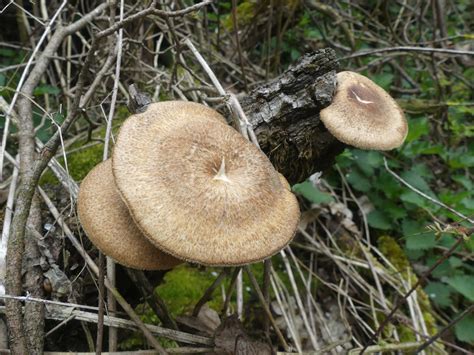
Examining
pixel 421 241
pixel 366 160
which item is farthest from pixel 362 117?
pixel 366 160

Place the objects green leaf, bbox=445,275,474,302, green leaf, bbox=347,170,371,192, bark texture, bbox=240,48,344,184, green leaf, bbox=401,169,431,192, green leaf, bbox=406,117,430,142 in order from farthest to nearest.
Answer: green leaf, bbox=347,170,371,192 → green leaf, bbox=401,169,431,192 → green leaf, bbox=406,117,430,142 → green leaf, bbox=445,275,474,302 → bark texture, bbox=240,48,344,184

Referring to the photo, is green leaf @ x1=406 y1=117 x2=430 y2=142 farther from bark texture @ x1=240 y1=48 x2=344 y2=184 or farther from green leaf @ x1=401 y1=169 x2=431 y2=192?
bark texture @ x1=240 y1=48 x2=344 y2=184

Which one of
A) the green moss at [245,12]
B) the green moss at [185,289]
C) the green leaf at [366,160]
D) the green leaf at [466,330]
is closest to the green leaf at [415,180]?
the green leaf at [366,160]

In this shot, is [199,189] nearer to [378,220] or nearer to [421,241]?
[421,241]

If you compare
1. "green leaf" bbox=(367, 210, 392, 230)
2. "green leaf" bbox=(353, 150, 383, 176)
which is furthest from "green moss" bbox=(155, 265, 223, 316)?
"green leaf" bbox=(353, 150, 383, 176)

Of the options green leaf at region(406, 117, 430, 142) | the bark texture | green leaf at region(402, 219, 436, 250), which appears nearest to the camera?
the bark texture

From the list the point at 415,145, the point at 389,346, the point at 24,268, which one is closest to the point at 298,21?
the point at 415,145

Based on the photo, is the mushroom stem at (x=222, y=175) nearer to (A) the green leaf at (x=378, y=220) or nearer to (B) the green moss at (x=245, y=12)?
(A) the green leaf at (x=378, y=220)

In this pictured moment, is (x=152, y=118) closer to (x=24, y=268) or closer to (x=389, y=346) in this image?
(x=24, y=268)

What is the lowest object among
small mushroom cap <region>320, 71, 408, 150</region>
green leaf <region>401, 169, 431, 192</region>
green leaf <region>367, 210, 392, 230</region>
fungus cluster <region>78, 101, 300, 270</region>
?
green leaf <region>367, 210, 392, 230</region>

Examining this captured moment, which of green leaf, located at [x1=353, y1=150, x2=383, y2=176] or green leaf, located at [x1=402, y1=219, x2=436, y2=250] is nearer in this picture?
green leaf, located at [x1=402, y1=219, x2=436, y2=250]
